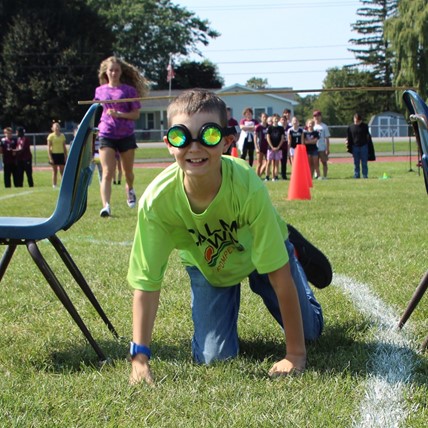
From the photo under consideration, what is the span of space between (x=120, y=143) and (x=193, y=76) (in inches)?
3109

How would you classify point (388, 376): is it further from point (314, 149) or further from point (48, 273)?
point (314, 149)

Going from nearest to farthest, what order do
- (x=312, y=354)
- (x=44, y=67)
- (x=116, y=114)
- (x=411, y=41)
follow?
(x=312, y=354) < (x=116, y=114) < (x=411, y=41) < (x=44, y=67)

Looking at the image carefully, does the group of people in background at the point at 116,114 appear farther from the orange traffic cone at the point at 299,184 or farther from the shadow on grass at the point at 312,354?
the shadow on grass at the point at 312,354

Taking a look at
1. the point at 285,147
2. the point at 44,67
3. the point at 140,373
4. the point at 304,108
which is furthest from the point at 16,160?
the point at 304,108

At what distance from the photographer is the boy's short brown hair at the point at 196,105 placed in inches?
117

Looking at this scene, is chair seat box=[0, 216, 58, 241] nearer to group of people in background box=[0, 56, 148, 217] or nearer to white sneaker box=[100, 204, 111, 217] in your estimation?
group of people in background box=[0, 56, 148, 217]

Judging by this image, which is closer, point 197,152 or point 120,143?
point 197,152

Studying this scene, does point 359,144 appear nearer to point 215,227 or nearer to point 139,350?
point 215,227

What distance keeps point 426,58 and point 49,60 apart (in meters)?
29.6

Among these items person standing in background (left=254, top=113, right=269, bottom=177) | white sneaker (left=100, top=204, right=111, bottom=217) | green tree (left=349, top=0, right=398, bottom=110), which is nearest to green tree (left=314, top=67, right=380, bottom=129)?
green tree (left=349, top=0, right=398, bottom=110)

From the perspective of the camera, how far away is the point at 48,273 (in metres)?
3.20

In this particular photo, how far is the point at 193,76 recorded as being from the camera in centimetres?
8650

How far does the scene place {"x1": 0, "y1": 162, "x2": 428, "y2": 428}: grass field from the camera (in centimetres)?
258

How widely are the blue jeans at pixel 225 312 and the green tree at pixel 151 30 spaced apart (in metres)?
79.2
